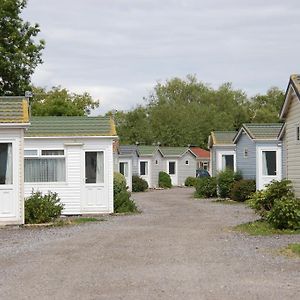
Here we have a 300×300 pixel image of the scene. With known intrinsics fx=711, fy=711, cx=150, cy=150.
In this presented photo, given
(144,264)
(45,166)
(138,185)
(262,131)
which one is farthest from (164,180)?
(144,264)

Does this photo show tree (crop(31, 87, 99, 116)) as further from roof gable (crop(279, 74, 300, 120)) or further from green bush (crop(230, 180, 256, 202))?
roof gable (crop(279, 74, 300, 120))

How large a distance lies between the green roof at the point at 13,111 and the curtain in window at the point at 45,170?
3.58m

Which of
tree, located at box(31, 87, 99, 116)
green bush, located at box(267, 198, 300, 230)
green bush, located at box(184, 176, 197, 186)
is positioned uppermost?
tree, located at box(31, 87, 99, 116)

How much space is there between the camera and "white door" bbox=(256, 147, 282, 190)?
112 ft

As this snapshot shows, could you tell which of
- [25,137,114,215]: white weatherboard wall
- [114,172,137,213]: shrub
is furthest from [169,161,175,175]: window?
[25,137,114,215]: white weatherboard wall

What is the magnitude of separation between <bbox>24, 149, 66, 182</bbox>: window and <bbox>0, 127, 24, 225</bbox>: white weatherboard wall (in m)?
4.13

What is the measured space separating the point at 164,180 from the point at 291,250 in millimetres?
46234

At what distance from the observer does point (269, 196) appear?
20.2 metres

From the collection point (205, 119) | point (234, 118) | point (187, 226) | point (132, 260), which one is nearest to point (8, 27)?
point (187, 226)

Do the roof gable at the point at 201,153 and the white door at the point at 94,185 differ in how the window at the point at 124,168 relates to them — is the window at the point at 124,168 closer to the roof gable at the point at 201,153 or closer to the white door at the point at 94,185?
the roof gable at the point at 201,153

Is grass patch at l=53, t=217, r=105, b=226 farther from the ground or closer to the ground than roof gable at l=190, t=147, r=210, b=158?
closer to the ground

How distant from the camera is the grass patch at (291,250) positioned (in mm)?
13758

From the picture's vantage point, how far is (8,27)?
132 feet

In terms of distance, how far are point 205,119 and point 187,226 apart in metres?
61.3
